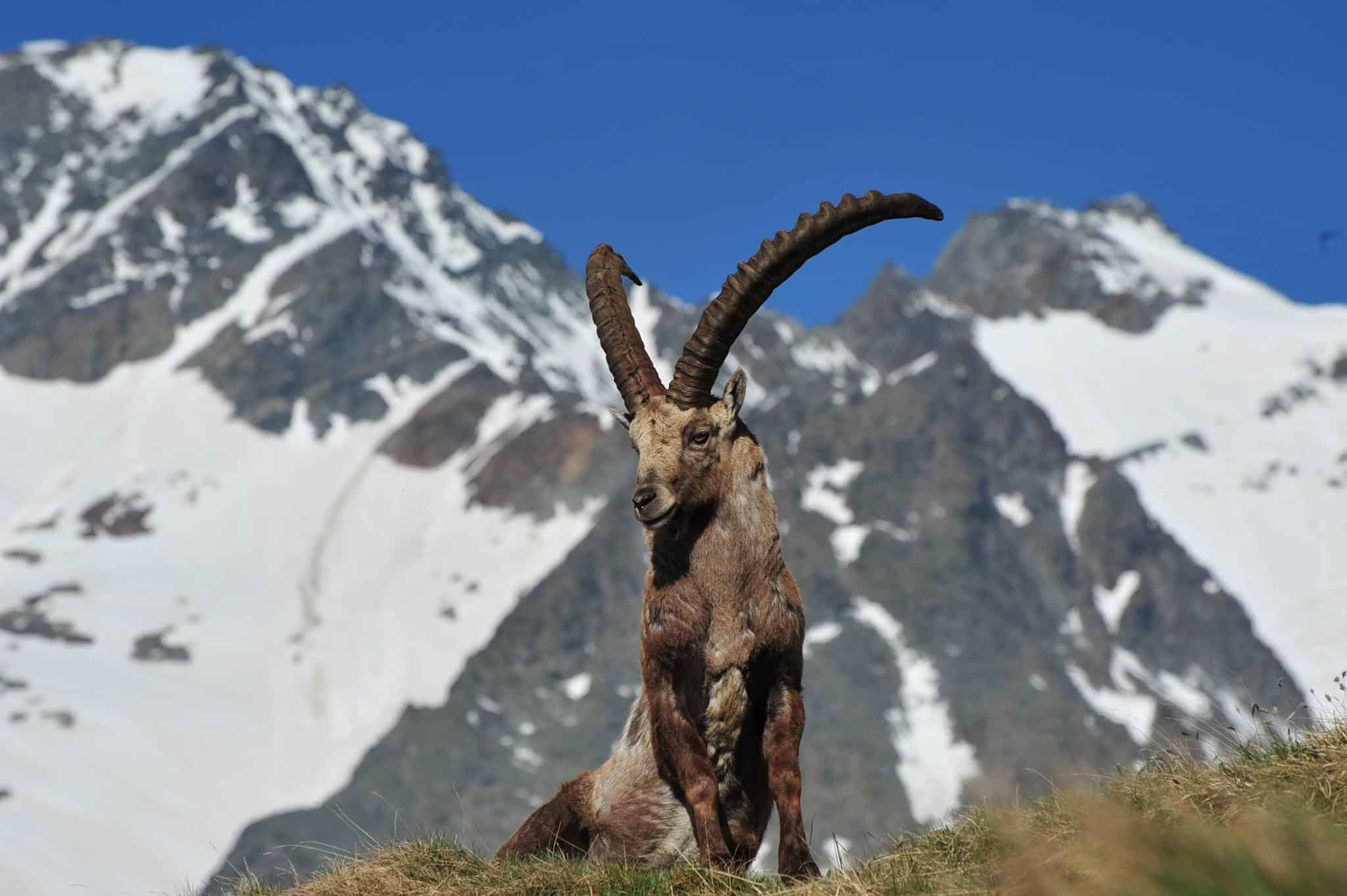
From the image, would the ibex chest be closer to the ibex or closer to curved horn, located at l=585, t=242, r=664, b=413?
the ibex

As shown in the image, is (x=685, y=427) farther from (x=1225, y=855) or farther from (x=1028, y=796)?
(x=1225, y=855)

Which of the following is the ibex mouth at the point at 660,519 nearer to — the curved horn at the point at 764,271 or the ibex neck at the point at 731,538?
the ibex neck at the point at 731,538

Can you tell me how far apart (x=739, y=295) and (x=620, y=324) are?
1.38 metres

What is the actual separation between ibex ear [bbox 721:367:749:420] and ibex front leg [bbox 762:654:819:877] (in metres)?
2.38

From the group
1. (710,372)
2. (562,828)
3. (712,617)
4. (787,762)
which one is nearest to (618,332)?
(710,372)

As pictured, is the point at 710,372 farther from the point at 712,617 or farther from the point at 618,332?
the point at 712,617

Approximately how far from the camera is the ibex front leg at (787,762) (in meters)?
12.1

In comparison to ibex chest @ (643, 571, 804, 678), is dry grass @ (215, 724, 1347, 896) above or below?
below

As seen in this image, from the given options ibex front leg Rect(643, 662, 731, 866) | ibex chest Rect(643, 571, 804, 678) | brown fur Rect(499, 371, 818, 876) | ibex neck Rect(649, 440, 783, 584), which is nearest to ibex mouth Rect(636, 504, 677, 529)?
brown fur Rect(499, 371, 818, 876)

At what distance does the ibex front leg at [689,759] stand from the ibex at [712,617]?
0.01 meters

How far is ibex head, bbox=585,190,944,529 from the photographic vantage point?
13148 mm

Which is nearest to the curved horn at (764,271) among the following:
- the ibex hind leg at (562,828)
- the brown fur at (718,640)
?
the brown fur at (718,640)

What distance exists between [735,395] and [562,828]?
4555 mm

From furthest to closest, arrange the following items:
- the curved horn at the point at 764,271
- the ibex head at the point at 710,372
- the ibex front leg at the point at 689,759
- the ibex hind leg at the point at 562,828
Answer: the ibex hind leg at the point at 562,828 → the curved horn at the point at 764,271 → the ibex head at the point at 710,372 → the ibex front leg at the point at 689,759
